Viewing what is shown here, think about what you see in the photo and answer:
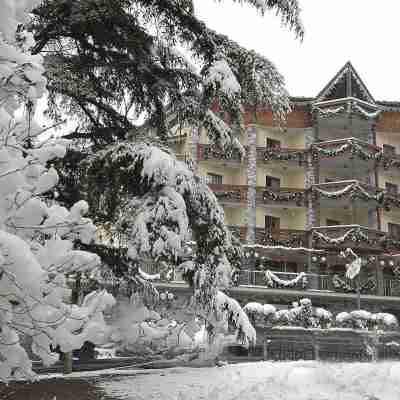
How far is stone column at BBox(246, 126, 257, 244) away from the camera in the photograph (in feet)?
98.2

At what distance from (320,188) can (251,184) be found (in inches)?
154

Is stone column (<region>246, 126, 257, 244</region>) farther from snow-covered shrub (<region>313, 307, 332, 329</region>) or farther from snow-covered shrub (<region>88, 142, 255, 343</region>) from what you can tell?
snow-covered shrub (<region>88, 142, 255, 343</region>)

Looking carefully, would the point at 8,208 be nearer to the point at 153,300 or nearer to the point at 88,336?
the point at 88,336

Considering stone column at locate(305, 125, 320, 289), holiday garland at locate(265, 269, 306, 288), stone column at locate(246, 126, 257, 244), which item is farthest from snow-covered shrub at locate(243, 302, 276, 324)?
stone column at locate(246, 126, 257, 244)

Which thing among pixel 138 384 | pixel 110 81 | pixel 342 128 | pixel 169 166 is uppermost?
pixel 342 128

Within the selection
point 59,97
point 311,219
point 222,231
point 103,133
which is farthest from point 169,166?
point 311,219

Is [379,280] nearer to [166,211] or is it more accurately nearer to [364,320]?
[364,320]

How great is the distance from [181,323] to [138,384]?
1651 mm

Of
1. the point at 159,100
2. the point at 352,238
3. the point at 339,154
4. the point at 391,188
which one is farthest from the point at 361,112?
the point at 159,100

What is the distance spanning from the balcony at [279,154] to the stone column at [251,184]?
0.41 meters

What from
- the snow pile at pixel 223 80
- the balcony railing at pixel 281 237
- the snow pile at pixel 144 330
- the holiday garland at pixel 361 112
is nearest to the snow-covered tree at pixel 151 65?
the snow pile at pixel 223 80

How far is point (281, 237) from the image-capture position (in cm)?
2978

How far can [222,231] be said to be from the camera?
706 centimetres

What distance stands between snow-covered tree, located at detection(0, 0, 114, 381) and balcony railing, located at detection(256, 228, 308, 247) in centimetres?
2636
